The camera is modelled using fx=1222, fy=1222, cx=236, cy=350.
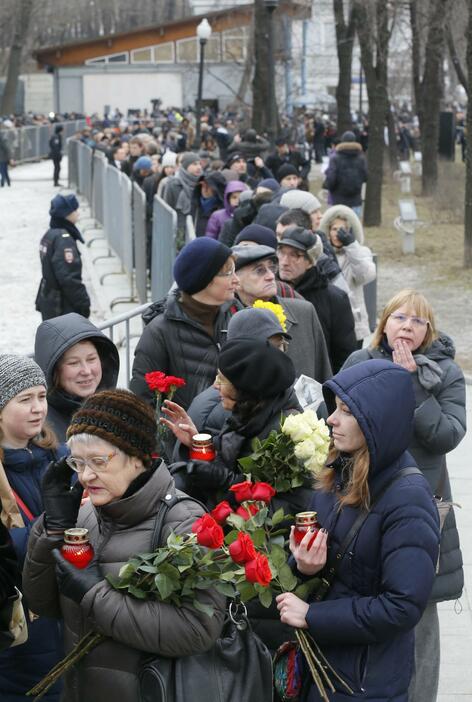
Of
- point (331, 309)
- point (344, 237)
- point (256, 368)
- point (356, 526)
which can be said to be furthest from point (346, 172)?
point (356, 526)

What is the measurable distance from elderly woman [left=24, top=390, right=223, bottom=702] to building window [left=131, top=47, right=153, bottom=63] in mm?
77181

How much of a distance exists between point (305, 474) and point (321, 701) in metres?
0.82

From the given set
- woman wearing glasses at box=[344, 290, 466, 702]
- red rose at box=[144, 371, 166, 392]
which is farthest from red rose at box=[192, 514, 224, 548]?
red rose at box=[144, 371, 166, 392]

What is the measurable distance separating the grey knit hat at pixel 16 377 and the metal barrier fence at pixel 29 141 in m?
40.3

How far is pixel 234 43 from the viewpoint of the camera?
74188 millimetres

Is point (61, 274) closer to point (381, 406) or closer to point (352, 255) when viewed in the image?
point (352, 255)

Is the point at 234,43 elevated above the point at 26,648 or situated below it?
above

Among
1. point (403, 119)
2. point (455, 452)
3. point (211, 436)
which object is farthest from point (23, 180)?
point (211, 436)

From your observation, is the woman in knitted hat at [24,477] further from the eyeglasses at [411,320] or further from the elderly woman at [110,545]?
the eyeglasses at [411,320]

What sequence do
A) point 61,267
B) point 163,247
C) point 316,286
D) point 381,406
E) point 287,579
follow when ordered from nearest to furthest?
1. point 381,406
2. point 287,579
3. point 316,286
4. point 61,267
5. point 163,247

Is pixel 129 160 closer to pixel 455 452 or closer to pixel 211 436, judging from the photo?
pixel 455 452

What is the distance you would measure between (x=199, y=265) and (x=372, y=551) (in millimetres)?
2399

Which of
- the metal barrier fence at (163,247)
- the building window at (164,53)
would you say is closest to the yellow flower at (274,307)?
the metal barrier fence at (163,247)

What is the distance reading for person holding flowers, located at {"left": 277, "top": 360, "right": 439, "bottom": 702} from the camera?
3549 millimetres
